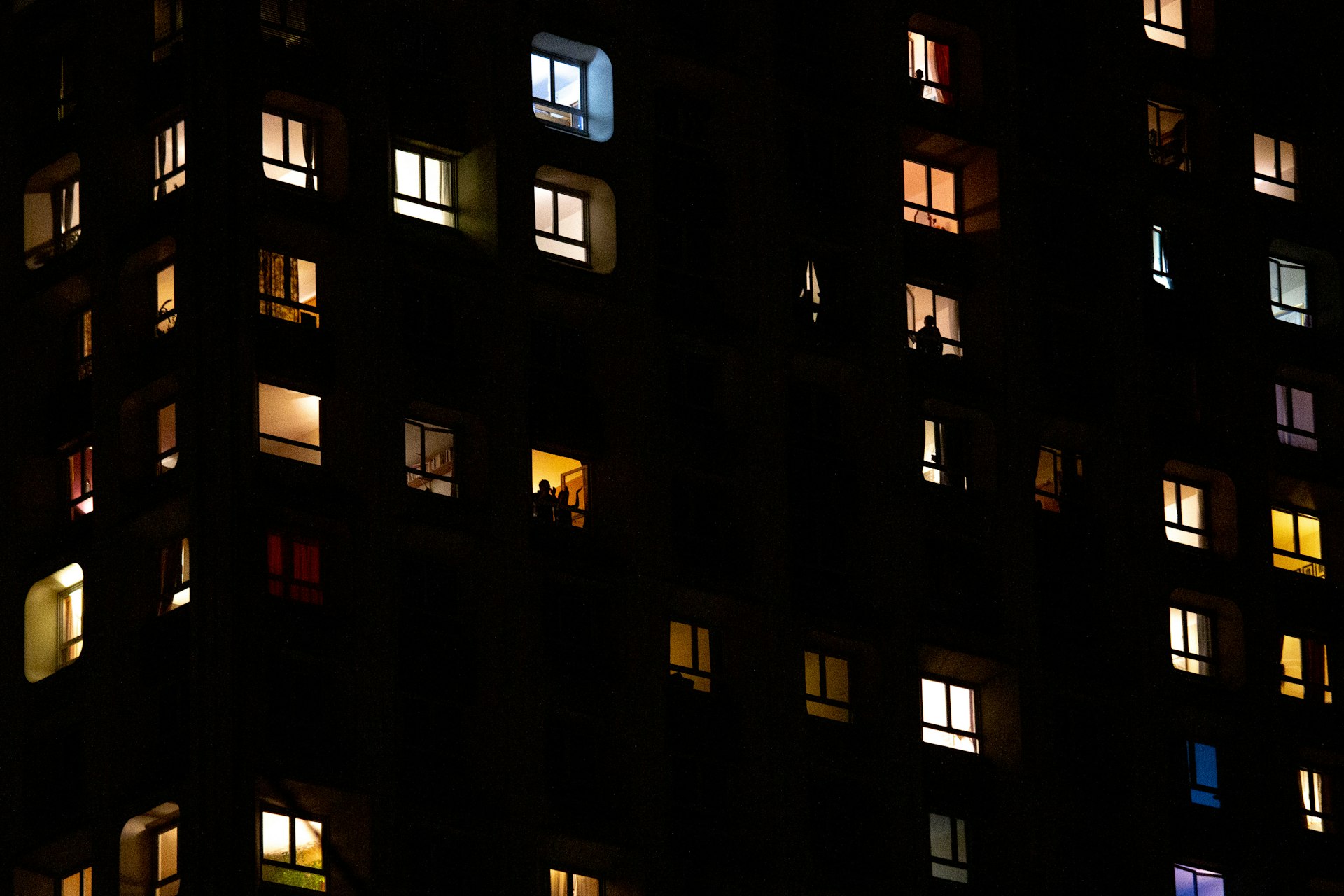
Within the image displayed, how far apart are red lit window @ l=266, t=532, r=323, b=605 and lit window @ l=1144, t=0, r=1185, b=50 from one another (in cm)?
2622

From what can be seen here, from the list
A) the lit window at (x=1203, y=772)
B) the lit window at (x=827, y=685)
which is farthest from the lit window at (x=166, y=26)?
the lit window at (x=1203, y=772)

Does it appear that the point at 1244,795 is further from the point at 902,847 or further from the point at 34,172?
the point at 34,172

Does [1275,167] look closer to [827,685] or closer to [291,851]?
[827,685]

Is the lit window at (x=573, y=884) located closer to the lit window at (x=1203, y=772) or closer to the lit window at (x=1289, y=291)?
the lit window at (x=1203, y=772)

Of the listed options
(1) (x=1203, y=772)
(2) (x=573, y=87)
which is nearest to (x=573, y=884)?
(1) (x=1203, y=772)

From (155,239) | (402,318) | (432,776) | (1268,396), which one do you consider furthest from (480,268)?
(1268,396)

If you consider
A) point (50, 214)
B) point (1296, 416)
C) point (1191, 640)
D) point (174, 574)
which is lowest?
point (174, 574)

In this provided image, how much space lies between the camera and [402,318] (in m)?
61.4

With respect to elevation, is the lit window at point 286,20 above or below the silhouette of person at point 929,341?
above

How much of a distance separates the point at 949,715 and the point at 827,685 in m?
3.12

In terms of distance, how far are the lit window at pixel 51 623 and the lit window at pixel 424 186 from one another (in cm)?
950

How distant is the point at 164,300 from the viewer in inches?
2435

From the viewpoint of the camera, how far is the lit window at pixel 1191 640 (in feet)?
230

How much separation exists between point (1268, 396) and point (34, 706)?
2796cm
